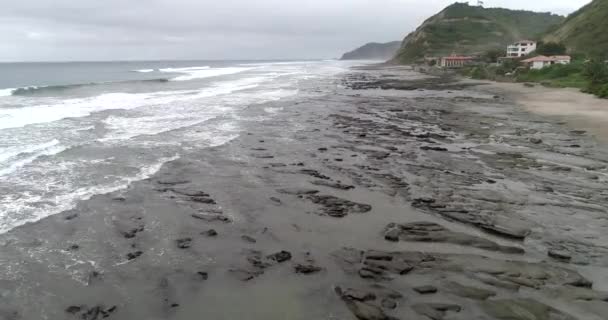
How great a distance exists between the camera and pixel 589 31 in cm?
8050

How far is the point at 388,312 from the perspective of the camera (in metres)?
8.57

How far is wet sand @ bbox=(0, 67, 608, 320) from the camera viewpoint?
9.00 m

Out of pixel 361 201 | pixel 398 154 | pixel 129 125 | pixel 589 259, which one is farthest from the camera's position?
pixel 129 125

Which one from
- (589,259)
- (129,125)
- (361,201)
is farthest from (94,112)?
(589,259)

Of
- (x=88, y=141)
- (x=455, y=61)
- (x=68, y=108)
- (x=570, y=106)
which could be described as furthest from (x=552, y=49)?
(x=88, y=141)

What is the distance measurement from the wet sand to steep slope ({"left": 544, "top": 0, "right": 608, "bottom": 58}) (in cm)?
6570

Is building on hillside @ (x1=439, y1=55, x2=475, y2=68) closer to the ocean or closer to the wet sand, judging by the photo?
the ocean

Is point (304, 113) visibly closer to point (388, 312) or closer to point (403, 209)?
point (403, 209)

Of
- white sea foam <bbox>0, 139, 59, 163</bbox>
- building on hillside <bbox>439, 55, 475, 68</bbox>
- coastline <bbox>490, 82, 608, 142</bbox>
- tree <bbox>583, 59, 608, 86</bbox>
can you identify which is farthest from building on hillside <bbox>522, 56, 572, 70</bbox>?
white sea foam <bbox>0, 139, 59, 163</bbox>

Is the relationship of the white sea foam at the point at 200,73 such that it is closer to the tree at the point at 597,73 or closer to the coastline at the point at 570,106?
the coastline at the point at 570,106

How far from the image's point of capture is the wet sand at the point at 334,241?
9000mm

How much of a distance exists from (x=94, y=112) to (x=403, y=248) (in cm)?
3354

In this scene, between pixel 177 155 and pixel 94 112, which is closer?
pixel 177 155

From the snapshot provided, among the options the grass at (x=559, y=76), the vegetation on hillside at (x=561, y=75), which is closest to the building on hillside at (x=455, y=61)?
the vegetation on hillside at (x=561, y=75)
